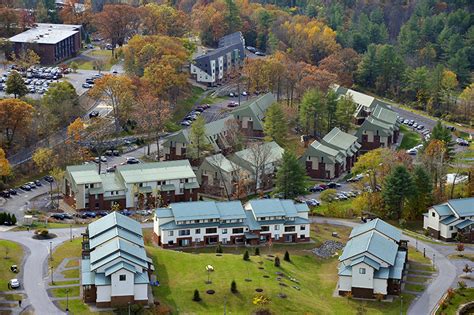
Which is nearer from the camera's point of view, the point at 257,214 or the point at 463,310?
the point at 463,310

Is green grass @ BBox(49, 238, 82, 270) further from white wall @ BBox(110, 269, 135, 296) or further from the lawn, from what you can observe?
white wall @ BBox(110, 269, 135, 296)

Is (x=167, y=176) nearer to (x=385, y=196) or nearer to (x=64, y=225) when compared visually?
(x=64, y=225)

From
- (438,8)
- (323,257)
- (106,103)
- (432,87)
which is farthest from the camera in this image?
(438,8)

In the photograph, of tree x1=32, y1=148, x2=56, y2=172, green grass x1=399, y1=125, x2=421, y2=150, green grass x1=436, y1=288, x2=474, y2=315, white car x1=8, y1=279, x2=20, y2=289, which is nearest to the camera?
white car x1=8, y1=279, x2=20, y2=289

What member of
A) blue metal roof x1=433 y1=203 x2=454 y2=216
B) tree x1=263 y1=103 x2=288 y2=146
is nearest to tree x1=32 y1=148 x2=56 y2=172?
tree x1=263 y1=103 x2=288 y2=146

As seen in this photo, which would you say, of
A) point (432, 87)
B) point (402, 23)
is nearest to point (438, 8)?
point (402, 23)

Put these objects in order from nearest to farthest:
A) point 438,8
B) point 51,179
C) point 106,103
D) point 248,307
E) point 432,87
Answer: point 248,307 → point 51,179 → point 106,103 → point 432,87 → point 438,8
